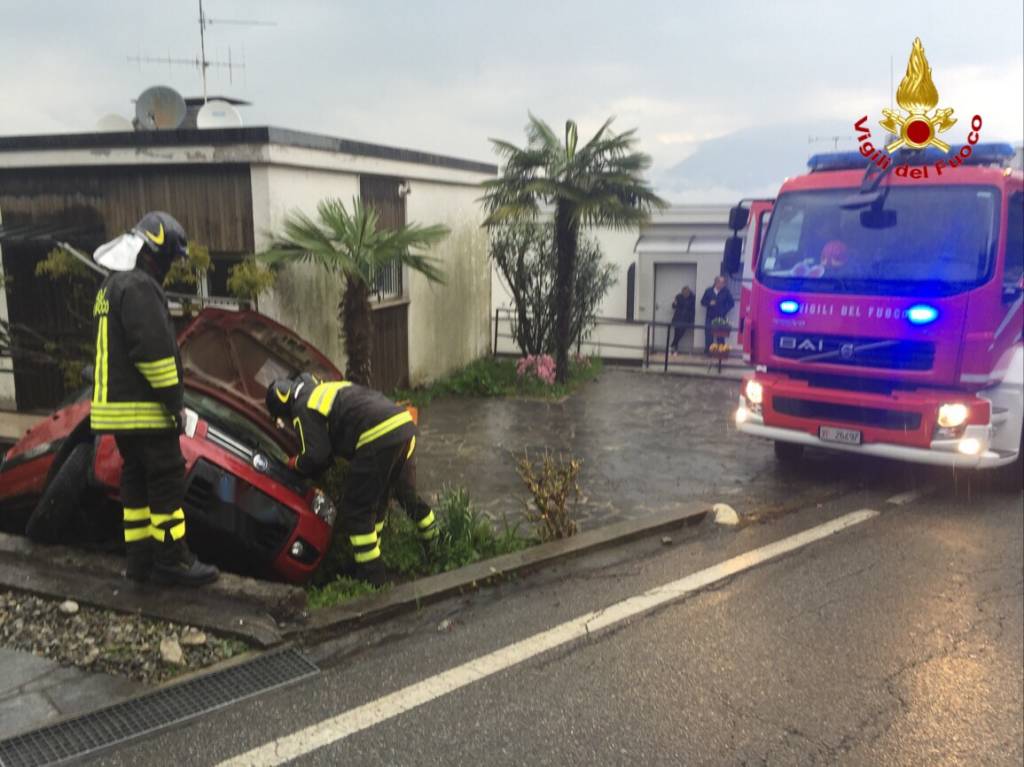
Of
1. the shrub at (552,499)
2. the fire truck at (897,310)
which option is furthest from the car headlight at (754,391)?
the shrub at (552,499)

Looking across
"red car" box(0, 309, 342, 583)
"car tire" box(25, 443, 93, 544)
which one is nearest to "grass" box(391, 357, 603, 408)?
"red car" box(0, 309, 342, 583)

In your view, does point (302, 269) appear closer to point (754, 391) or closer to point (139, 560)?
point (754, 391)

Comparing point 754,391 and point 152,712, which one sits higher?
point 754,391

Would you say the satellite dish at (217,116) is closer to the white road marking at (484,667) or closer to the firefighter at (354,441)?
the firefighter at (354,441)

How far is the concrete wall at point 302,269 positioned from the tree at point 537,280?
3.50 metres

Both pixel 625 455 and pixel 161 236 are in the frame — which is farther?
pixel 625 455

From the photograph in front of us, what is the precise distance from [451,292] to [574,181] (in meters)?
2.75

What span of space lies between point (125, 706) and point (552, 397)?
844 centimetres

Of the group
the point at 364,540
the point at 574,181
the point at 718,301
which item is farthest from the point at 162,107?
the point at 718,301

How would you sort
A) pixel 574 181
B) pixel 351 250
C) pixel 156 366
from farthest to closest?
pixel 574 181 < pixel 351 250 < pixel 156 366

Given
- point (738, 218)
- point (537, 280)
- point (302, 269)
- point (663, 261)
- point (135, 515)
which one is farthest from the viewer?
point (663, 261)

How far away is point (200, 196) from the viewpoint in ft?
28.4

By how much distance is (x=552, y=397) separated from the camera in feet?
38.6

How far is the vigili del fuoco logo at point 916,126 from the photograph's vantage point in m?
7.30
